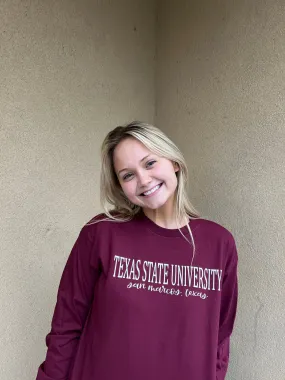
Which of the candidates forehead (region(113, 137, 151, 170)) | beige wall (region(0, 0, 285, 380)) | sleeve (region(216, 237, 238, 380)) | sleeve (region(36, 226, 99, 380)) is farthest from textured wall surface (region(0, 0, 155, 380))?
sleeve (region(216, 237, 238, 380))

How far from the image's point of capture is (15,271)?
52.3 inches

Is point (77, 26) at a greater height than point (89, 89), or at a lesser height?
greater

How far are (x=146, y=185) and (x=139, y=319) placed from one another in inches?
15.1

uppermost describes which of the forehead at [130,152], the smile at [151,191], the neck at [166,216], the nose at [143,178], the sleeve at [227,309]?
the forehead at [130,152]

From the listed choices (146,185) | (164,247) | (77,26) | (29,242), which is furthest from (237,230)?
(77,26)

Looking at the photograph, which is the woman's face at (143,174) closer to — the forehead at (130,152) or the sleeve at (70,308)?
the forehead at (130,152)

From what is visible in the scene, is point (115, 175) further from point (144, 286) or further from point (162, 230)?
point (144, 286)

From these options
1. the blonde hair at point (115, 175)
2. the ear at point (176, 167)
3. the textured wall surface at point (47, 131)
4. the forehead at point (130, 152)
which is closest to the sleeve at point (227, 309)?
the blonde hair at point (115, 175)

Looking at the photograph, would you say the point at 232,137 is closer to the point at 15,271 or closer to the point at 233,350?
the point at 233,350

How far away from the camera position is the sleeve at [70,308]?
1.13 meters

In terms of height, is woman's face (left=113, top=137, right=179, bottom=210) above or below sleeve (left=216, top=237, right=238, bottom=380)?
above

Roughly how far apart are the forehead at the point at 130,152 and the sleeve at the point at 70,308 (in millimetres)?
241

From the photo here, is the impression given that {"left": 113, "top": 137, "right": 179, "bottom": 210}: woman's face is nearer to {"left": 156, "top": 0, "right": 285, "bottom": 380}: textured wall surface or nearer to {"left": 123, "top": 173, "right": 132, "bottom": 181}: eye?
{"left": 123, "top": 173, "right": 132, "bottom": 181}: eye

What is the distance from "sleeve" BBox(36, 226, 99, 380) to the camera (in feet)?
3.72
